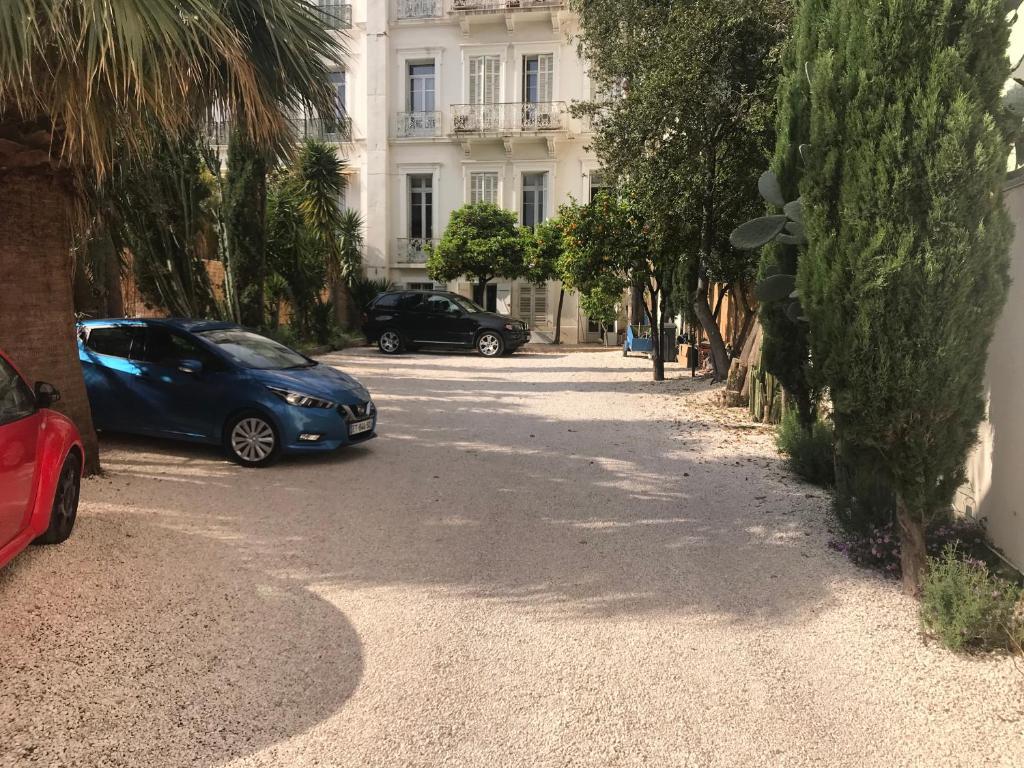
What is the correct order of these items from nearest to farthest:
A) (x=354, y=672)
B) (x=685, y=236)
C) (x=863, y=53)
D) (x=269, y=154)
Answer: (x=354, y=672) < (x=863, y=53) < (x=269, y=154) < (x=685, y=236)

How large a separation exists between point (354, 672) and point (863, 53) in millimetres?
3909

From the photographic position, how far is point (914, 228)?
3754 mm

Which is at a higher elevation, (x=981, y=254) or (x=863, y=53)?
(x=863, y=53)

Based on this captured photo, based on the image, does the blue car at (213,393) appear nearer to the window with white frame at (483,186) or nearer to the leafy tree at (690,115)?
the leafy tree at (690,115)

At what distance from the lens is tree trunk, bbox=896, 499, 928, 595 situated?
4.26 metres

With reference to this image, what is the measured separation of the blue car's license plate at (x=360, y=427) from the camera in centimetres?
770

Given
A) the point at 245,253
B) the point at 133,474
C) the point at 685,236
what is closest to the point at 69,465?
the point at 133,474

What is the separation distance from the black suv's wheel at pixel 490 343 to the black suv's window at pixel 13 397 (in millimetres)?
16711

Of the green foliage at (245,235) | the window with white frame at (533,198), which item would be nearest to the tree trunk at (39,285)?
the green foliage at (245,235)

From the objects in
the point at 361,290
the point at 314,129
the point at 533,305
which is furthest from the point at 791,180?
the point at 533,305

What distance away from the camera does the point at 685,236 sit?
42.9ft

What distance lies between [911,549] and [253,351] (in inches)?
247

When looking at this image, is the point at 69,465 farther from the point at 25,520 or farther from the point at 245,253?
the point at 245,253

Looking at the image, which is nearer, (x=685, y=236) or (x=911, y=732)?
(x=911, y=732)
